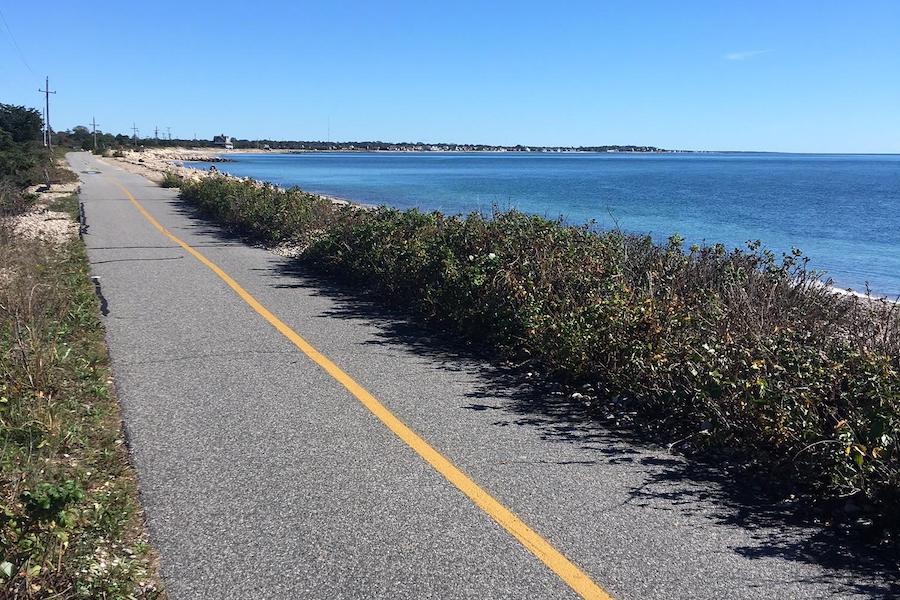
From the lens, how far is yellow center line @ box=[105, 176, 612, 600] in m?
3.71

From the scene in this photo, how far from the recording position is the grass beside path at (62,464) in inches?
134

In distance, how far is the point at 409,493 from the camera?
4.60m

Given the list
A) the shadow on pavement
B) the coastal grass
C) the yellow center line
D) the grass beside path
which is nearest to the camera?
the grass beside path

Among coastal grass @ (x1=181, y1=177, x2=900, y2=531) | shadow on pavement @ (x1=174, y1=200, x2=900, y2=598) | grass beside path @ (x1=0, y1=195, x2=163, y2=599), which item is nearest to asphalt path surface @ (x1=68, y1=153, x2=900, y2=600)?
shadow on pavement @ (x1=174, y1=200, x2=900, y2=598)

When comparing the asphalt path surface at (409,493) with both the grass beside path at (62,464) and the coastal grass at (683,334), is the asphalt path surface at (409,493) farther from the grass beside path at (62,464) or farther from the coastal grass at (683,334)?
the coastal grass at (683,334)

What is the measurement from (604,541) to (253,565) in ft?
5.87

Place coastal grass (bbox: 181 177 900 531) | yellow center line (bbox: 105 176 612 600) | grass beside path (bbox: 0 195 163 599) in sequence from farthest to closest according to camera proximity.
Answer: coastal grass (bbox: 181 177 900 531) → yellow center line (bbox: 105 176 612 600) → grass beside path (bbox: 0 195 163 599)

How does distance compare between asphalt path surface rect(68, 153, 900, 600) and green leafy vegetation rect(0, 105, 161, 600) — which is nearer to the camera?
green leafy vegetation rect(0, 105, 161, 600)

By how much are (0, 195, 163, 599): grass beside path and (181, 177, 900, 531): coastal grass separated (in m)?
3.59

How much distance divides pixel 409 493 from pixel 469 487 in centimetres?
37

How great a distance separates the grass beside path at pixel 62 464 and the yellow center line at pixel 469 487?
1.78 m

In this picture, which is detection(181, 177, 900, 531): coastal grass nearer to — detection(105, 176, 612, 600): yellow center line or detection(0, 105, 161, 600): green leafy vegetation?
detection(105, 176, 612, 600): yellow center line

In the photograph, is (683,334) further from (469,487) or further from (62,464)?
(62,464)

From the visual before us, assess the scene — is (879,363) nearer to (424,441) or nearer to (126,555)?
(424,441)
